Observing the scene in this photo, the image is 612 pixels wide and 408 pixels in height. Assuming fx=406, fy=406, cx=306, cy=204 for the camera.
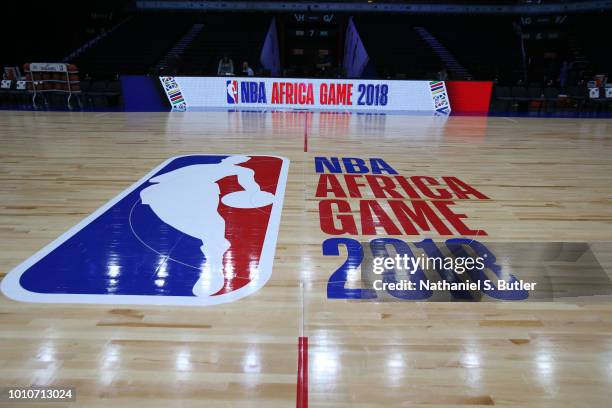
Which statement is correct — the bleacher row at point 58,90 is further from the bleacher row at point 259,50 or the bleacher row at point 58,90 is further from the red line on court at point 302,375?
the red line on court at point 302,375

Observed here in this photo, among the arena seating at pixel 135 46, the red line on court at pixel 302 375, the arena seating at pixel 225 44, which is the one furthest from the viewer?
the arena seating at pixel 225 44

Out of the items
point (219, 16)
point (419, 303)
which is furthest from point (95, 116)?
point (219, 16)

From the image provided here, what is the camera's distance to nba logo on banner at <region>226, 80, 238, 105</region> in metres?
Answer: 11.1

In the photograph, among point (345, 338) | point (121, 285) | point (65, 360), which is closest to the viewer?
point (65, 360)

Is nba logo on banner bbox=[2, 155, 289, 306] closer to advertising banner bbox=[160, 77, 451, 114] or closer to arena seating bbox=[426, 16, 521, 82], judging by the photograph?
advertising banner bbox=[160, 77, 451, 114]

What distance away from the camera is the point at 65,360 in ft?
5.33

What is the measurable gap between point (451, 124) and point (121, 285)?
821cm

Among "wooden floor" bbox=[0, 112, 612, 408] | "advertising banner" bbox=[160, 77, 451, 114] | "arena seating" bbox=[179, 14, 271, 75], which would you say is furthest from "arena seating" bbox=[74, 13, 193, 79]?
"wooden floor" bbox=[0, 112, 612, 408]

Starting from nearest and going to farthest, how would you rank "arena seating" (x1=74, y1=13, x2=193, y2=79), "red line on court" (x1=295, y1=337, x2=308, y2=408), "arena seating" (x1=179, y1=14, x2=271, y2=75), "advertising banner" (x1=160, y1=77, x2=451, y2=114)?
"red line on court" (x1=295, y1=337, x2=308, y2=408) < "advertising banner" (x1=160, y1=77, x2=451, y2=114) < "arena seating" (x1=74, y1=13, x2=193, y2=79) < "arena seating" (x1=179, y1=14, x2=271, y2=75)

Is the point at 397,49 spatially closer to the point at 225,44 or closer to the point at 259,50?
the point at 259,50

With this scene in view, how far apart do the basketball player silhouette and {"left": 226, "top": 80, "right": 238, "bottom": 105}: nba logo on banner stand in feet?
22.2

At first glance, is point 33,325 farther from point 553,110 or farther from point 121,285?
point 553,110

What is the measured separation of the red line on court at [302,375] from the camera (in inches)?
56.7

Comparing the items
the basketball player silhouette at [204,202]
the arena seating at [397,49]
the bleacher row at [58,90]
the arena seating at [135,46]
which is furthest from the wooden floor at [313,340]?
the arena seating at [135,46]
